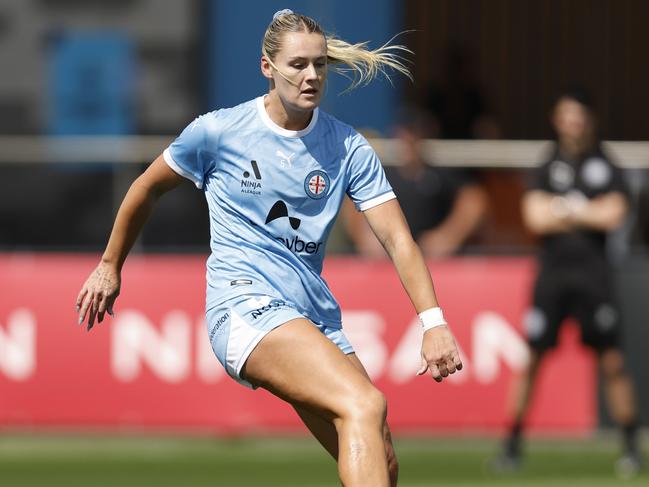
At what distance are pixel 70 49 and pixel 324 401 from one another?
496 inches

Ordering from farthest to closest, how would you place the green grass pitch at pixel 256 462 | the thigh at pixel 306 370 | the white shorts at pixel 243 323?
the green grass pitch at pixel 256 462
the white shorts at pixel 243 323
the thigh at pixel 306 370

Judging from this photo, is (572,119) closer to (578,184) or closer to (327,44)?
(578,184)

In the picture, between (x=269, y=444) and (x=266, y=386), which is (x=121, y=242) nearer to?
(x=266, y=386)

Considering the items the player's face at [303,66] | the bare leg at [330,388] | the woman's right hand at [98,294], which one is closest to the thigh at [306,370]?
the bare leg at [330,388]

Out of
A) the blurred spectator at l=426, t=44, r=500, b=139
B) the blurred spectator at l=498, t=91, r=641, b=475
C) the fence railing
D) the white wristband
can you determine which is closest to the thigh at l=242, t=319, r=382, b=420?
the white wristband

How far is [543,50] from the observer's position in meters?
19.4

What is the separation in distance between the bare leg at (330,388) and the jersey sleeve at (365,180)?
0.63 m

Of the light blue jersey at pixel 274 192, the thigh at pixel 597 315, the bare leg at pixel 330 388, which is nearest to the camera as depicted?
the bare leg at pixel 330 388

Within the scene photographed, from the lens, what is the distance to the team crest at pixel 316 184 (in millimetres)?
7516

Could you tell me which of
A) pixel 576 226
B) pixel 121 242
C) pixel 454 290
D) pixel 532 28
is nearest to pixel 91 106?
pixel 532 28

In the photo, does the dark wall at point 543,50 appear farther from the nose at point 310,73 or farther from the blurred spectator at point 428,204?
the nose at point 310,73

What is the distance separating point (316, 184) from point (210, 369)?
6.74m

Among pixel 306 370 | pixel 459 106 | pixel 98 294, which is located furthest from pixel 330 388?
pixel 459 106

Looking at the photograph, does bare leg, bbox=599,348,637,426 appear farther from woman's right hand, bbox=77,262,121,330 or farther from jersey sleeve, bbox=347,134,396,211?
woman's right hand, bbox=77,262,121,330
